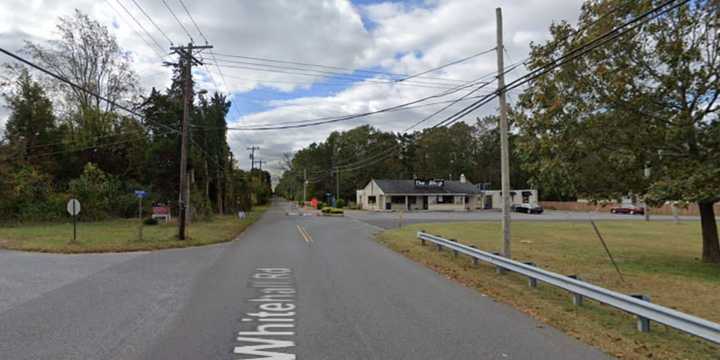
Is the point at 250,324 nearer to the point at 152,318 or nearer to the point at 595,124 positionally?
the point at 152,318

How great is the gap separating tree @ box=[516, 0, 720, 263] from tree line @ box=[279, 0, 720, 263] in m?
0.03

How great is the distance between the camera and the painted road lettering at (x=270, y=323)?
5398mm

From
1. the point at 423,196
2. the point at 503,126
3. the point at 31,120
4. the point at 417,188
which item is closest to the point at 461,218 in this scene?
the point at 423,196

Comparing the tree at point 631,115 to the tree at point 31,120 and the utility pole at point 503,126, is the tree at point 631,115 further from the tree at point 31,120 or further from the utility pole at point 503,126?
the tree at point 31,120

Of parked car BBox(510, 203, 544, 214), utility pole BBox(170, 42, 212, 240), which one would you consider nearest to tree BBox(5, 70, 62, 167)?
utility pole BBox(170, 42, 212, 240)

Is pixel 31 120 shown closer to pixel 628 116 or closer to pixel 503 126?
pixel 503 126

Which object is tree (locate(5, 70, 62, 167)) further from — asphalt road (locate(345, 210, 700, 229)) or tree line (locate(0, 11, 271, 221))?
asphalt road (locate(345, 210, 700, 229))

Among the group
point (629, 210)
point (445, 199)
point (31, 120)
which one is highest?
point (31, 120)

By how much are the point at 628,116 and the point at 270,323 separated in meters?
11.9

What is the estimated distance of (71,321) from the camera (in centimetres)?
685

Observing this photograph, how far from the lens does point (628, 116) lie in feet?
45.1

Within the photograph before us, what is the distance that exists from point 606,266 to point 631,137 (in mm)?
3692

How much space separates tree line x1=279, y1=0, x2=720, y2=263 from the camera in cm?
1245

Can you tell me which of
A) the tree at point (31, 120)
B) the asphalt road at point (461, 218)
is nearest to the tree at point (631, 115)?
the asphalt road at point (461, 218)
